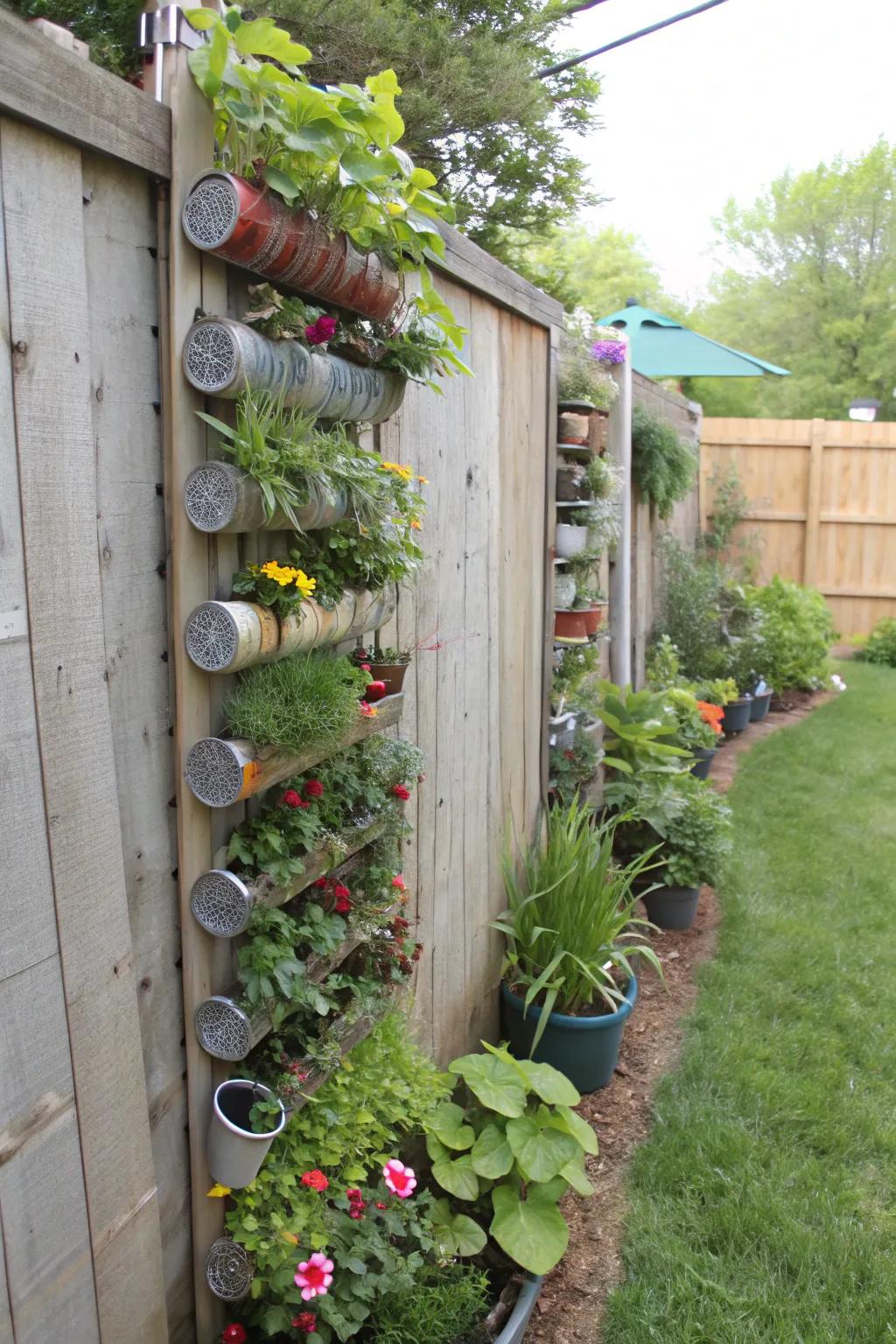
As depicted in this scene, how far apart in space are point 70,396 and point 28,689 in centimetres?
37

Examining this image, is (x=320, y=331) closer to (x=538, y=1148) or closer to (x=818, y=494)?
(x=538, y=1148)

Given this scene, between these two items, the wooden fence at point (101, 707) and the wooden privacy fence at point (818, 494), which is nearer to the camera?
the wooden fence at point (101, 707)

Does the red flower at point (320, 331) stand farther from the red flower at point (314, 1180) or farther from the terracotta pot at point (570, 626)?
the terracotta pot at point (570, 626)

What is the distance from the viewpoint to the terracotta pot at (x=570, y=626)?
162 inches

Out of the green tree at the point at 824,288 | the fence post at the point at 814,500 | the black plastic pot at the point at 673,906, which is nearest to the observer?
the black plastic pot at the point at 673,906

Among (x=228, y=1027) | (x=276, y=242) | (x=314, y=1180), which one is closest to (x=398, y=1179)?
(x=314, y=1180)

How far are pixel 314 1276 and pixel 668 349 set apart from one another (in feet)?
22.4

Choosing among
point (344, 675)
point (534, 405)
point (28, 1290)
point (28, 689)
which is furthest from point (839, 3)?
point (28, 1290)

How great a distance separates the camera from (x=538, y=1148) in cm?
231

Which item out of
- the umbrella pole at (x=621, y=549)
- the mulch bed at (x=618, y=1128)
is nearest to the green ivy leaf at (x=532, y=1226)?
the mulch bed at (x=618, y=1128)

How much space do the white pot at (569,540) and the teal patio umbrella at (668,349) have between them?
3.66 meters

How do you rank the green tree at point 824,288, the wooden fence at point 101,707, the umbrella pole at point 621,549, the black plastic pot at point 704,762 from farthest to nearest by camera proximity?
1. the green tree at point 824,288
2. the black plastic pot at point 704,762
3. the umbrella pole at point 621,549
4. the wooden fence at point 101,707

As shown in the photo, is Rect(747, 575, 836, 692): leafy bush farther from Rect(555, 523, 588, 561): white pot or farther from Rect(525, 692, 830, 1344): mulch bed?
Rect(555, 523, 588, 561): white pot

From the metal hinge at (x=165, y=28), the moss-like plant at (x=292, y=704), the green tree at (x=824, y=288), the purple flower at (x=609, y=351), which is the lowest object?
the moss-like plant at (x=292, y=704)
